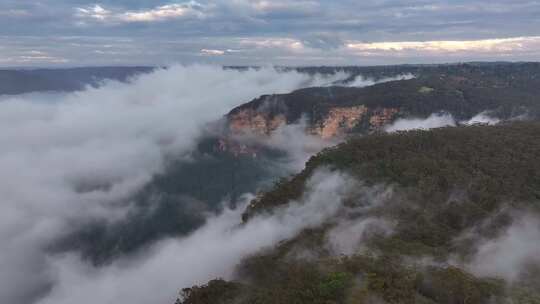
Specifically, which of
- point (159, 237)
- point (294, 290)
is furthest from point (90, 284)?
point (294, 290)

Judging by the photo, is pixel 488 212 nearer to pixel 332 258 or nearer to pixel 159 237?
pixel 332 258

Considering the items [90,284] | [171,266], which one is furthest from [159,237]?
[171,266]

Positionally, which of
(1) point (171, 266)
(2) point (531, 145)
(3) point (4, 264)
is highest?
(2) point (531, 145)

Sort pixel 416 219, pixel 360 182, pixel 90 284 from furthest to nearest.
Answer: pixel 90 284, pixel 360 182, pixel 416 219

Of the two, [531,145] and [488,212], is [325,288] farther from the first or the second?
[531,145]

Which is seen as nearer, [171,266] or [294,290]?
[294,290]

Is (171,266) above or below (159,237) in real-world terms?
above

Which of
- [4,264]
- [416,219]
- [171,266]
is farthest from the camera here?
[4,264]
